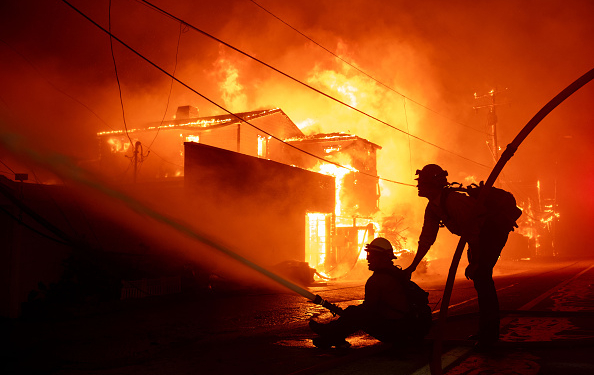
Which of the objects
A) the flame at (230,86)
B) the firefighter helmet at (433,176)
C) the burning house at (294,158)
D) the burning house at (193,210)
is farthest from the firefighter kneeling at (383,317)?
the flame at (230,86)

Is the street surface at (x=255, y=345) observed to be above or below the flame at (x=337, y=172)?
below

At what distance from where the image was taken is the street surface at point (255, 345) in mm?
4789

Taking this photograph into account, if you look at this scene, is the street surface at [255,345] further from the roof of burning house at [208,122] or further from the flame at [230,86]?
the flame at [230,86]

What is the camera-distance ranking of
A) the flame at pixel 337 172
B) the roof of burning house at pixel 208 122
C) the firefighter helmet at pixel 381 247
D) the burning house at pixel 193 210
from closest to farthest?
the firefighter helmet at pixel 381 247, the burning house at pixel 193 210, the roof of burning house at pixel 208 122, the flame at pixel 337 172

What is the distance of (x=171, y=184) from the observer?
19781 mm

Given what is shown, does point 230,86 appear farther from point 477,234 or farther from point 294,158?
point 477,234

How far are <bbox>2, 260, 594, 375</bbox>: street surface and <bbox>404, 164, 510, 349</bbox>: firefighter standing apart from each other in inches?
11.5

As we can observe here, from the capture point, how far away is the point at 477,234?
551 cm

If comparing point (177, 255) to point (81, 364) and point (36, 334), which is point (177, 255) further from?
point (81, 364)

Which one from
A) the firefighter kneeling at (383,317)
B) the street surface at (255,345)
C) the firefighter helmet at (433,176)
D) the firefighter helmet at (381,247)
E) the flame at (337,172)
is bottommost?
the street surface at (255,345)

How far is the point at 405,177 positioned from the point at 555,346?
4003 centimetres

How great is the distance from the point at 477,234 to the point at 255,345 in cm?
288

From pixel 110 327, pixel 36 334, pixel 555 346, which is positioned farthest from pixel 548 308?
pixel 36 334

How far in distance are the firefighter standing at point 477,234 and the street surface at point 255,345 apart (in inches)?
11.5
